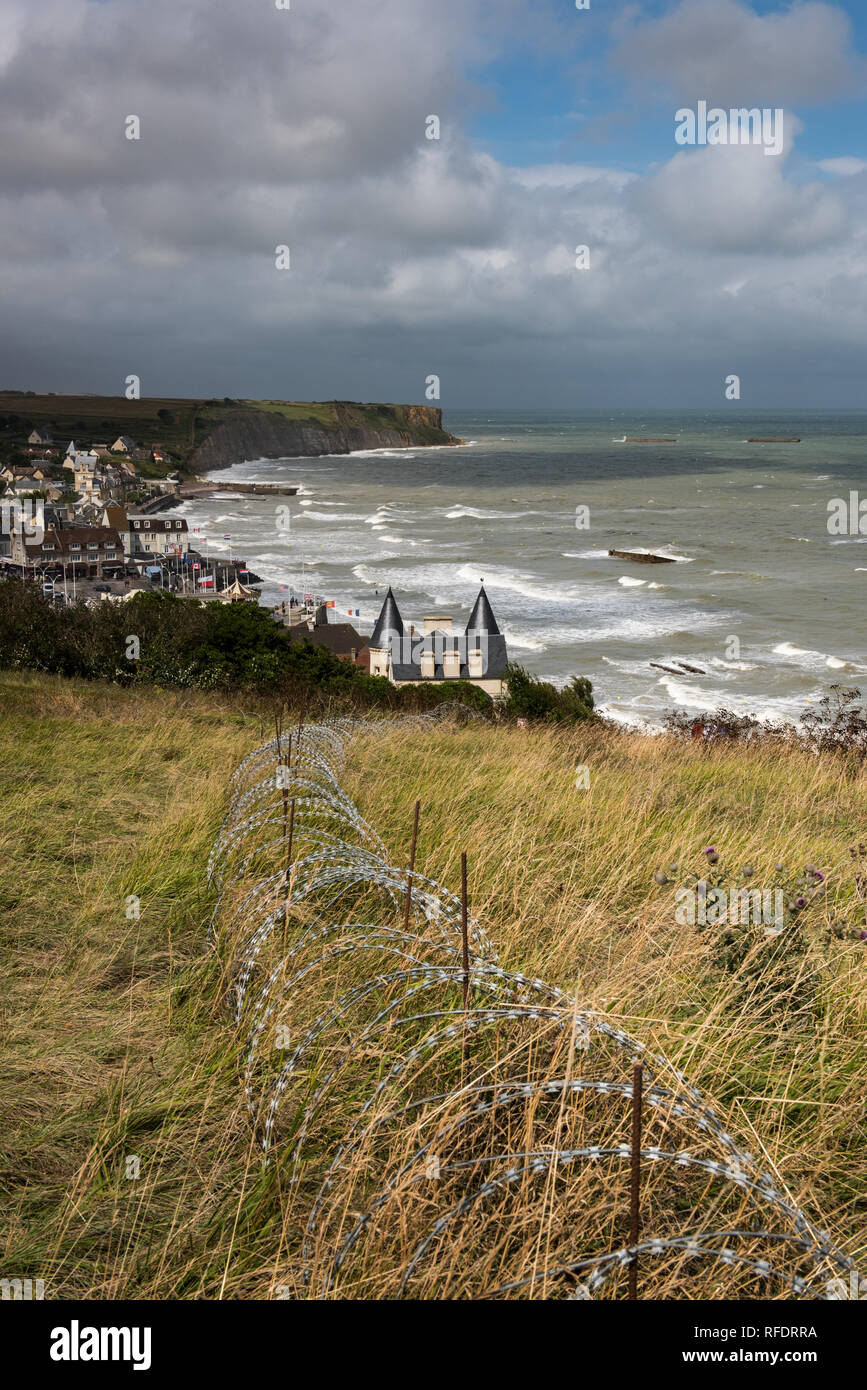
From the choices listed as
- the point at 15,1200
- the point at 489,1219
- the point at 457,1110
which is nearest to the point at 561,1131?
the point at 457,1110

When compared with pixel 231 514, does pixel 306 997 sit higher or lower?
lower

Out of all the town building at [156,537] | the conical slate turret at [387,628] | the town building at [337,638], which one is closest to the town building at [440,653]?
the conical slate turret at [387,628]

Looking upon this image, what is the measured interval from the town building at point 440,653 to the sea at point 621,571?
251 cm

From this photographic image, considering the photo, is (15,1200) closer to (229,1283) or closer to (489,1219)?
(229,1283)

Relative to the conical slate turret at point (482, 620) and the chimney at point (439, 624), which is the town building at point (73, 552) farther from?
the conical slate turret at point (482, 620)

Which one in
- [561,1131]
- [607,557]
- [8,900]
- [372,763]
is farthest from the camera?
[607,557]

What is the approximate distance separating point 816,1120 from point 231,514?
113804 millimetres

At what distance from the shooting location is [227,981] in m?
5.04

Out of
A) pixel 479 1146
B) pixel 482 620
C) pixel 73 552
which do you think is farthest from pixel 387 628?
pixel 479 1146

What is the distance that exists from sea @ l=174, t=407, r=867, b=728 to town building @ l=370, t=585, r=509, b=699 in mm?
2513

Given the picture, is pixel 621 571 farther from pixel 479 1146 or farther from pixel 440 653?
pixel 479 1146

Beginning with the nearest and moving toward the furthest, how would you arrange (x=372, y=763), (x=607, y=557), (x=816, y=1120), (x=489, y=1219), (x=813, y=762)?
1. (x=489, y=1219)
2. (x=816, y=1120)
3. (x=372, y=763)
4. (x=813, y=762)
5. (x=607, y=557)

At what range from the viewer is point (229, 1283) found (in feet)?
10.3

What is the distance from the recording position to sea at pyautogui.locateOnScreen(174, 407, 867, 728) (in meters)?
41.4
